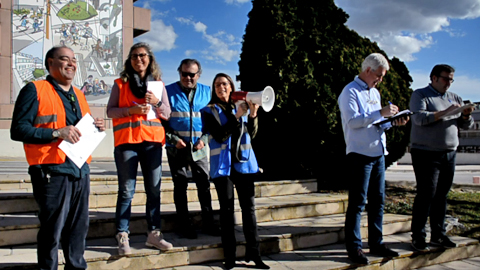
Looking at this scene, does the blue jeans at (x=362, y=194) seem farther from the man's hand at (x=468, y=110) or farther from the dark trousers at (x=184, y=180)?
the dark trousers at (x=184, y=180)

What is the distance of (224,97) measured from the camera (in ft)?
11.8

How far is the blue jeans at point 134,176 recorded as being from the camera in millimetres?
3289

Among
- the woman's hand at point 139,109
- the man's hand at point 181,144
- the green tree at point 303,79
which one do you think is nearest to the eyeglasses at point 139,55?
the woman's hand at point 139,109

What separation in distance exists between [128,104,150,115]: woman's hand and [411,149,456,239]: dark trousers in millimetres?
2928

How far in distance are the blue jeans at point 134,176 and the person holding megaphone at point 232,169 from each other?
542 mm

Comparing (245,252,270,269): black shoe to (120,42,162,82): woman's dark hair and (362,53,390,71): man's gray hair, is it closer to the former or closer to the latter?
(120,42,162,82): woman's dark hair

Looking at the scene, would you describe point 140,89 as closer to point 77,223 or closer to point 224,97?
point 224,97

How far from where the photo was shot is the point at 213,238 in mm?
3834

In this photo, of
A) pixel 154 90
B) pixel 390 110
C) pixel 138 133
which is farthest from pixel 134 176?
pixel 390 110

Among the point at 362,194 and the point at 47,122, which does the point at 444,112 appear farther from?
the point at 47,122

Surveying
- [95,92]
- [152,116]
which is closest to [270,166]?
[152,116]

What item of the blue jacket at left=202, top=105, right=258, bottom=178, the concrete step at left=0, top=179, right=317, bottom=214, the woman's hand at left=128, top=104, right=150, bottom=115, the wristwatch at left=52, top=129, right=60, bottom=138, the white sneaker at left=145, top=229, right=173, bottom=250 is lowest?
the white sneaker at left=145, top=229, right=173, bottom=250

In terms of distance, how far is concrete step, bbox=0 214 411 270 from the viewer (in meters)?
3.16

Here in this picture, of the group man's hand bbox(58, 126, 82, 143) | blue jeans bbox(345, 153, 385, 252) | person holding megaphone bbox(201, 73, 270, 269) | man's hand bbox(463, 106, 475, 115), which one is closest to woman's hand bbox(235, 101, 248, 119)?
person holding megaphone bbox(201, 73, 270, 269)
